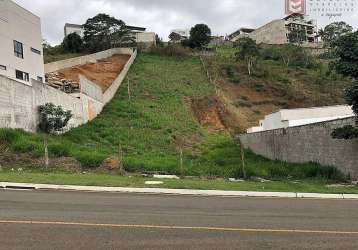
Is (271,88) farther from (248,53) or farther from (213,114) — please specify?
(213,114)

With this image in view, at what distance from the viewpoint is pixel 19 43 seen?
125 ft

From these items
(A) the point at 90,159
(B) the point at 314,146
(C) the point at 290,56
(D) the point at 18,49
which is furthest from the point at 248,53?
(A) the point at 90,159

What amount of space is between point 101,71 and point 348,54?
47.9 metres

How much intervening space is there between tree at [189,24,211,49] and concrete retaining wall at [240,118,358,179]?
6654cm

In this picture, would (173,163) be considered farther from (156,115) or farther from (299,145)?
(156,115)

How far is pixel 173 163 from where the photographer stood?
943 inches

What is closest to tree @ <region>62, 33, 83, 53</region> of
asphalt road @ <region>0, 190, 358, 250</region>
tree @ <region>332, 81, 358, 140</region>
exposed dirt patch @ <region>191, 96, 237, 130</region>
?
exposed dirt patch @ <region>191, 96, 237, 130</region>

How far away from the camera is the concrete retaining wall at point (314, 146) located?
21.4 meters

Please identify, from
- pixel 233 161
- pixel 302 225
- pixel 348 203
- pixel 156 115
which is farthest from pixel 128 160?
pixel 156 115

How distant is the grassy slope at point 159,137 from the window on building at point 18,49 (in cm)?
792

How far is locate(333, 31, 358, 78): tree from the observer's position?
62.5ft

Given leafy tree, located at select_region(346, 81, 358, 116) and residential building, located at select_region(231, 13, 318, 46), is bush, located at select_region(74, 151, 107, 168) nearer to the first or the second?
leafy tree, located at select_region(346, 81, 358, 116)

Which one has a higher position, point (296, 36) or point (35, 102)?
point (296, 36)

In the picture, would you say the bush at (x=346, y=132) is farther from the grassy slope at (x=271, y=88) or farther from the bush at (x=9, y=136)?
the grassy slope at (x=271, y=88)
